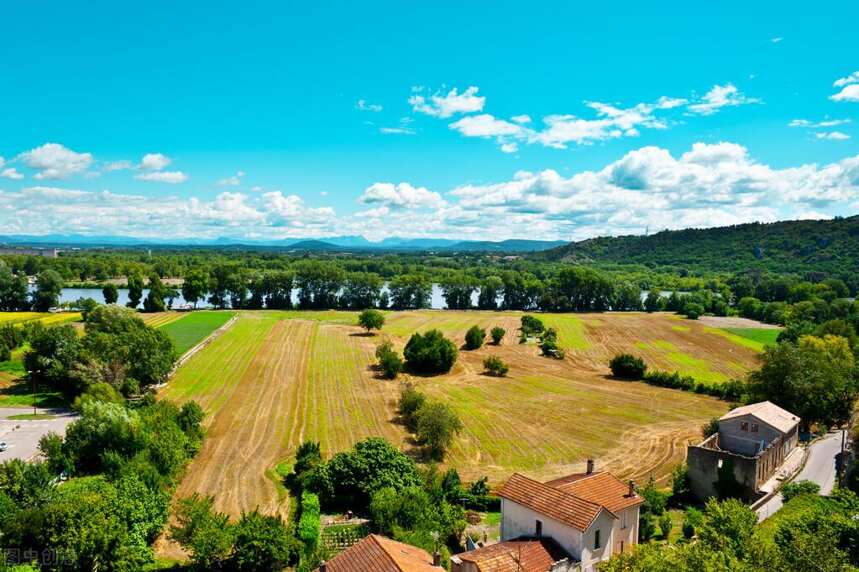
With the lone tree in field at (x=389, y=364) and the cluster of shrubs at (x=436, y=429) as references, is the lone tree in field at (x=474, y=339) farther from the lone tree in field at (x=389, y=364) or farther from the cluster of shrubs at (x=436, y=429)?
the cluster of shrubs at (x=436, y=429)

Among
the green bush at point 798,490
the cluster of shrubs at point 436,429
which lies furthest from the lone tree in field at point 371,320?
the green bush at point 798,490

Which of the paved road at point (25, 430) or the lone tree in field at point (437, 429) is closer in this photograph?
the paved road at point (25, 430)

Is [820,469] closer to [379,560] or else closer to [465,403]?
[465,403]

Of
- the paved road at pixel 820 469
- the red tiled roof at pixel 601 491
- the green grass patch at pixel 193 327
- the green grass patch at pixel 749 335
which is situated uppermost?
the red tiled roof at pixel 601 491

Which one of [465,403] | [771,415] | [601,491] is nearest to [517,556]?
[601,491]

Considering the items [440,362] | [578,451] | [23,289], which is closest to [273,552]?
[578,451]

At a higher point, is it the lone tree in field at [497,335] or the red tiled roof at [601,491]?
the red tiled roof at [601,491]
